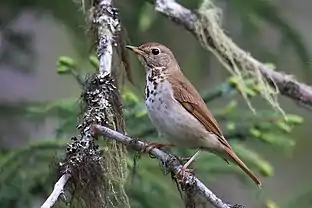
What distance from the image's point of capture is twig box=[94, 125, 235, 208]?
2910 mm

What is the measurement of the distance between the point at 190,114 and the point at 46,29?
5.14 m

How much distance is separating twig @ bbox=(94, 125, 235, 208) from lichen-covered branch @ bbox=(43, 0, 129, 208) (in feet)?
0.20

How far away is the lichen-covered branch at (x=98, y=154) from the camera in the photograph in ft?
9.66

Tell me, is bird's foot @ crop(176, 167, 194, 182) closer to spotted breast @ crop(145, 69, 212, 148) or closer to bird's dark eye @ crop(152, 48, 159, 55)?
spotted breast @ crop(145, 69, 212, 148)

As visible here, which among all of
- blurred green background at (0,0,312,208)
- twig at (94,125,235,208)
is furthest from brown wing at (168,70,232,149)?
twig at (94,125,235,208)

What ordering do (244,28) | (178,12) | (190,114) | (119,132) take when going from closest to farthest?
(119,132) → (190,114) → (178,12) → (244,28)

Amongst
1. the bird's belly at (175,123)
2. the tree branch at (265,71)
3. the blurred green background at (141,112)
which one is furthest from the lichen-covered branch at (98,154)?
the tree branch at (265,71)

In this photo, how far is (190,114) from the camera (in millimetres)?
3812

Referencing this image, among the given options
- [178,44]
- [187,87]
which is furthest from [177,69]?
[178,44]

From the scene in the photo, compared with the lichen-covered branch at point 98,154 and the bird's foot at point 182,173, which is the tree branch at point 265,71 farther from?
the bird's foot at point 182,173

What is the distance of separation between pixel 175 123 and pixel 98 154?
30.8 inches

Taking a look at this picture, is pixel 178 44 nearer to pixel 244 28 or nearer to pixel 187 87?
pixel 244 28

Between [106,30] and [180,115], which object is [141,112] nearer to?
[180,115]

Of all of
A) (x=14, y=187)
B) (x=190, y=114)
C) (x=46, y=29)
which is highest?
(x=190, y=114)
